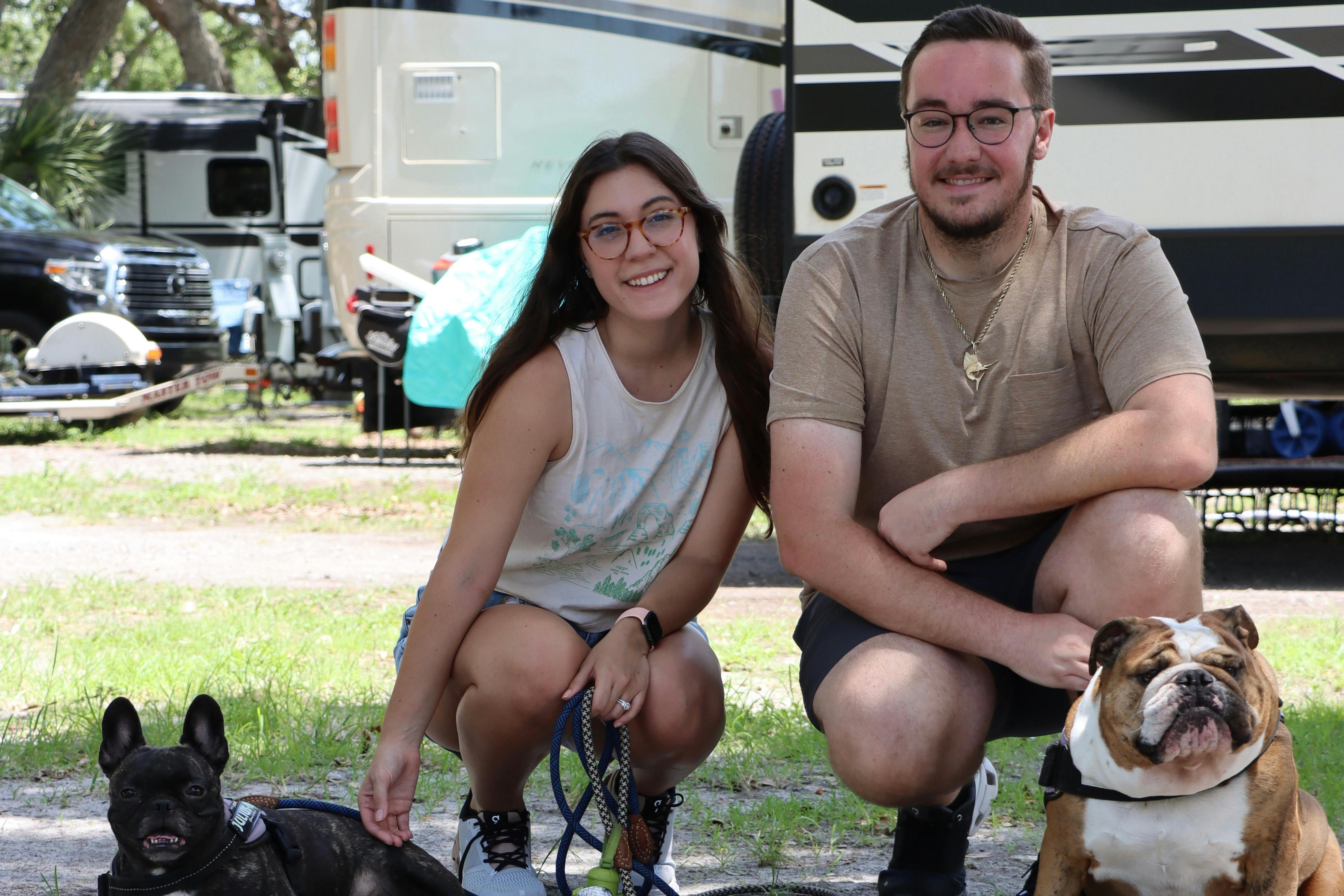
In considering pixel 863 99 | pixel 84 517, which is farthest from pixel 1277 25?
pixel 84 517

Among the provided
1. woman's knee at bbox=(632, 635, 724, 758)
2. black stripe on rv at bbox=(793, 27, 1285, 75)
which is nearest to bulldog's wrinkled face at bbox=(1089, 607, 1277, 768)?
woman's knee at bbox=(632, 635, 724, 758)

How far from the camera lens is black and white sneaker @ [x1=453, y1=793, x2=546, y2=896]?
2.62 meters

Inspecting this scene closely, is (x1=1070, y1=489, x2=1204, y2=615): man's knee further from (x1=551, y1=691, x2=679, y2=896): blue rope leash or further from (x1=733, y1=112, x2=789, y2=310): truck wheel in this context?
(x1=733, y1=112, x2=789, y2=310): truck wheel

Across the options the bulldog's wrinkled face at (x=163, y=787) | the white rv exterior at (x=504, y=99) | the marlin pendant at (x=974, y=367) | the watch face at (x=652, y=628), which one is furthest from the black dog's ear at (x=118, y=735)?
→ the white rv exterior at (x=504, y=99)

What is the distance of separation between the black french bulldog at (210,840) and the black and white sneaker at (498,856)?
18cm

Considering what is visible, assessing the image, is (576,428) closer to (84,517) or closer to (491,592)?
(491,592)

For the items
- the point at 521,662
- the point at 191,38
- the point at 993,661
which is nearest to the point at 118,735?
the point at 521,662

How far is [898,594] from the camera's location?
249cm

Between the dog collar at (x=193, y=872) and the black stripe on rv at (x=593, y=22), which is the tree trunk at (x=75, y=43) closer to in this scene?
the black stripe on rv at (x=593, y=22)

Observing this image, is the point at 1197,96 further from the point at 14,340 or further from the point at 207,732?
the point at 14,340

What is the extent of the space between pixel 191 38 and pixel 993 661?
2088 cm

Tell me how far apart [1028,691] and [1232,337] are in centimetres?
305

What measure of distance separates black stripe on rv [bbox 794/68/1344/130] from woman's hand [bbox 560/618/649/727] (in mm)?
2937

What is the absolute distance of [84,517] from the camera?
25.2 ft
